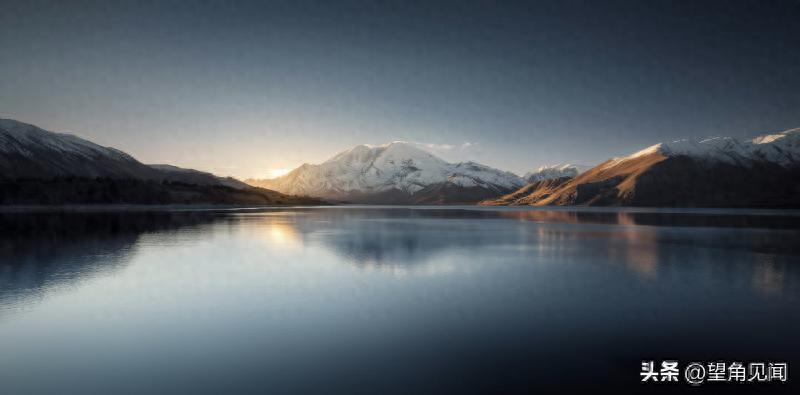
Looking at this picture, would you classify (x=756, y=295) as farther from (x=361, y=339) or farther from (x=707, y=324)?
(x=361, y=339)

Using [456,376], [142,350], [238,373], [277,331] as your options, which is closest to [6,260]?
[142,350]

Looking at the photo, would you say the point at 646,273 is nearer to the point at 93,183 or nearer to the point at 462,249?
the point at 462,249

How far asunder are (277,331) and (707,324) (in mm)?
16595

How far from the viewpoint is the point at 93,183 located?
591ft

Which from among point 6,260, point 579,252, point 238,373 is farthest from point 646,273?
point 6,260

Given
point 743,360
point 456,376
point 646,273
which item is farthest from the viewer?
point 646,273

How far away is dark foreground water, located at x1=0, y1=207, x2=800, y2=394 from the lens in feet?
38.2

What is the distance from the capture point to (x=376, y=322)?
55.0ft

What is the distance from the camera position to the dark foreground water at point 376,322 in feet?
38.2

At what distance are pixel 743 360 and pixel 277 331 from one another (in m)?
15.3

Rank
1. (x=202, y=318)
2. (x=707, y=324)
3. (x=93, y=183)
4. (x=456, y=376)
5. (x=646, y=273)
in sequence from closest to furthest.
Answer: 1. (x=456, y=376)
2. (x=707, y=324)
3. (x=202, y=318)
4. (x=646, y=273)
5. (x=93, y=183)

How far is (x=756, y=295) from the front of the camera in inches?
826

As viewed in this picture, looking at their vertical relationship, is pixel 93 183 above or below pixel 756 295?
above

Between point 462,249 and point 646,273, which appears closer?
point 646,273
